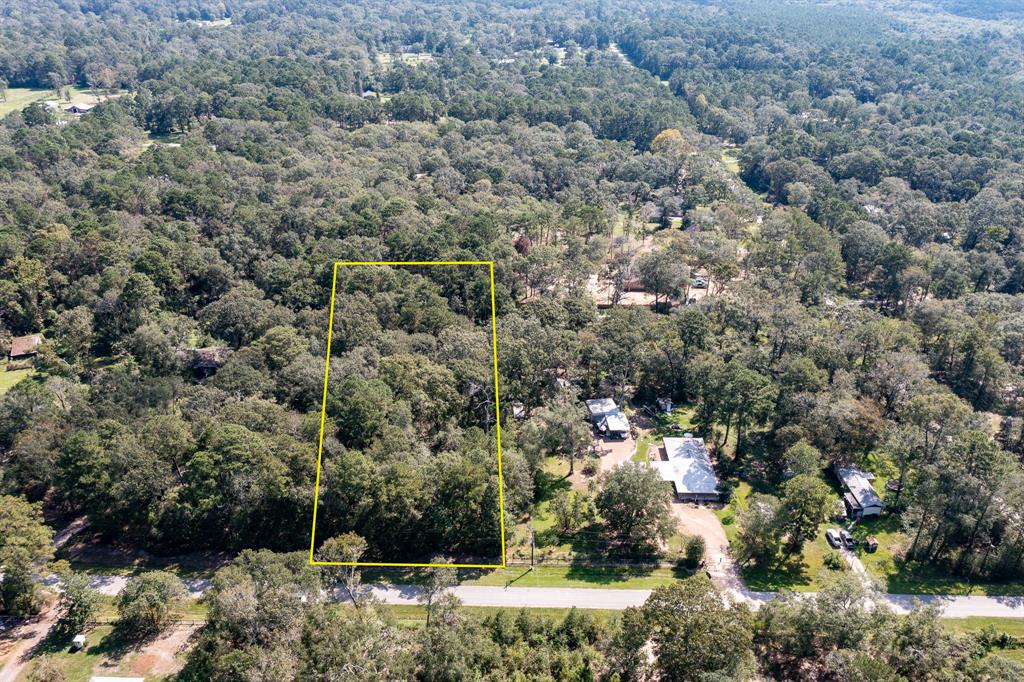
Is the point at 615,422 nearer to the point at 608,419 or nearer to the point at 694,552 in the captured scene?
the point at 608,419

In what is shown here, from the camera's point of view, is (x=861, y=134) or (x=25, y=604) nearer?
(x=25, y=604)

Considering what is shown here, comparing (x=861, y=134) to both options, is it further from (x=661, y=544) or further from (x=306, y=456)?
(x=306, y=456)

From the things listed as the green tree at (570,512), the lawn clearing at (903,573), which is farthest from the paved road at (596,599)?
the green tree at (570,512)

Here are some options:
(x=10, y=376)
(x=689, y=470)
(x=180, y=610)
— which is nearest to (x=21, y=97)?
(x=10, y=376)

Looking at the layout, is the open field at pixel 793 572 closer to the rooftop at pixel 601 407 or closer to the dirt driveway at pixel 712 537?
the dirt driveway at pixel 712 537

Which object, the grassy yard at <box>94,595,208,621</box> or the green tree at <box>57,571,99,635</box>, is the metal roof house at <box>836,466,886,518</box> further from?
the green tree at <box>57,571,99,635</box>

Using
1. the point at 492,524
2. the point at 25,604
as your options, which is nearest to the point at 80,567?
the point at 25,604

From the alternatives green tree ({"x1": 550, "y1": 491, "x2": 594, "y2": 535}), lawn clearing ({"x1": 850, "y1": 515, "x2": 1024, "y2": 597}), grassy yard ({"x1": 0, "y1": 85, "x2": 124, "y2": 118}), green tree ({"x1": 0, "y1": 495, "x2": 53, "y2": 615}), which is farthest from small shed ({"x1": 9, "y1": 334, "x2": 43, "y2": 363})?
grassy yard ({"x1": 0, "y1": 85, "x2": 124, "y2": 118})
